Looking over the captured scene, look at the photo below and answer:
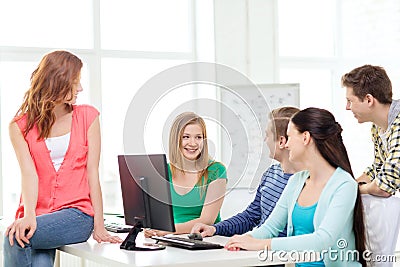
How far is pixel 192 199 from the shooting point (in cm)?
324

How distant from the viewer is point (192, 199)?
3236 mm

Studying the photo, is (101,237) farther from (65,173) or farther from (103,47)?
(103,47)

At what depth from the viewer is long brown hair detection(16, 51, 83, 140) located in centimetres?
276

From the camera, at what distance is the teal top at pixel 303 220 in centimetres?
272

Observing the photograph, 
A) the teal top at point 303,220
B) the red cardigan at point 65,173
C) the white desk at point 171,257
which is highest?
the red cardigan at point 65,173

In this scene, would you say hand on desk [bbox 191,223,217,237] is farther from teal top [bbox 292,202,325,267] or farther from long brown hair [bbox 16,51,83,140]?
long brown hair [bbox 16,51,83,140]

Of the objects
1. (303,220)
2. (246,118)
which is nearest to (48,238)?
(303,220)

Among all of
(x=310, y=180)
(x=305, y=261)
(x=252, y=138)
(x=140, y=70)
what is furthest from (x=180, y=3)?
(x=305, y=261)

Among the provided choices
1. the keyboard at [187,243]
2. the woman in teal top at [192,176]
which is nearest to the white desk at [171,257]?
the keyboard at [187,243]

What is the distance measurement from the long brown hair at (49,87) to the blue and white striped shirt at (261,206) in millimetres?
895

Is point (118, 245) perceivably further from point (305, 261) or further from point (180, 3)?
point (180, 3)

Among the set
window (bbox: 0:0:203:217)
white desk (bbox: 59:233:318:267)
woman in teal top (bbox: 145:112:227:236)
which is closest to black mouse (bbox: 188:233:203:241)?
white desk (bbox: 59:233:318:267)

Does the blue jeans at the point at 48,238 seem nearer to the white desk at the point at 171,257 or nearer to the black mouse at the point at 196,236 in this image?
the white desk at the point at 171,257

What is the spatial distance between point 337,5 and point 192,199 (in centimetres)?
380
